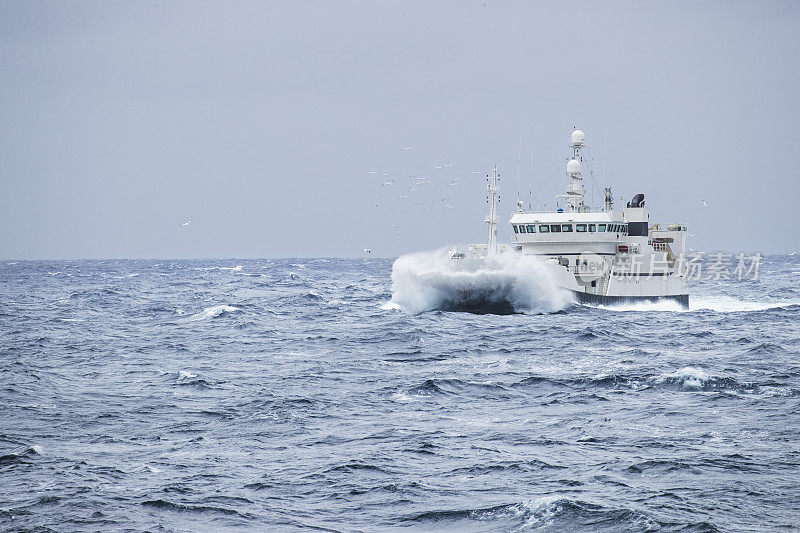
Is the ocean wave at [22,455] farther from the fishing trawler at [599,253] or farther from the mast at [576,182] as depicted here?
the mast at [576,182]

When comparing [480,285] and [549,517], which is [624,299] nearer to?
[480,285]

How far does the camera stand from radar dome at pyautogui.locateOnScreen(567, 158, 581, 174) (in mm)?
60031

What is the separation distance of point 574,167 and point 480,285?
16.6 meters

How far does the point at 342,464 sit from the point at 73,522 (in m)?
5.27

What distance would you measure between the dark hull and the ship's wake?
112cm

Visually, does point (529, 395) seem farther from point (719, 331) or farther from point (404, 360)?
point (719, 331)

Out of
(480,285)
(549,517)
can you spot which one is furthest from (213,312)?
(549,517)

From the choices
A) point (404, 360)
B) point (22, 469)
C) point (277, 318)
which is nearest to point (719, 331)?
point (404, 360)

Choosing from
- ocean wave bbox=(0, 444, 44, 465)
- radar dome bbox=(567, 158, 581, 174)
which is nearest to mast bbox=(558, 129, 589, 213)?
radar dome bbox=(567, 158, 581, 174)

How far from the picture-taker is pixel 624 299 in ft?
172

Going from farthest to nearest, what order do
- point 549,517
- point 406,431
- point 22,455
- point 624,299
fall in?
point 624,299 → point 406,431 → point 22,455 → point 549,517

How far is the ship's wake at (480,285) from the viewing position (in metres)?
46.6

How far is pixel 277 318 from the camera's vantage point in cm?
5275

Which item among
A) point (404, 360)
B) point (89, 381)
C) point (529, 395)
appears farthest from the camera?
point (404, 360)
